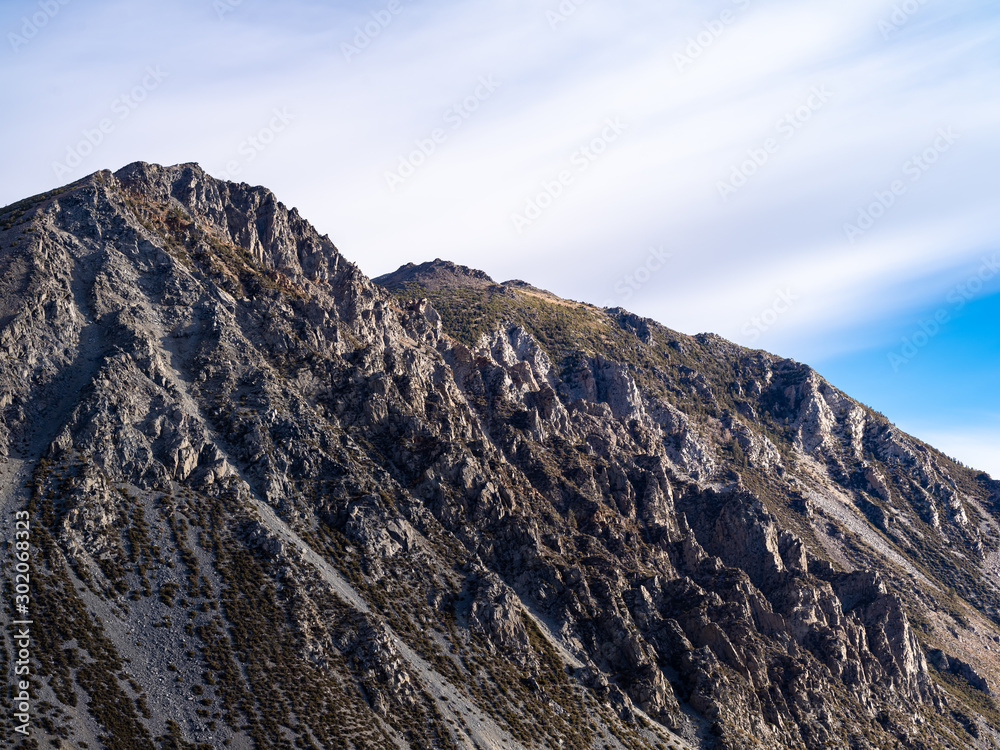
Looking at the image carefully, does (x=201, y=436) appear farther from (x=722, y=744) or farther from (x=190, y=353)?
(x=722, y=744)

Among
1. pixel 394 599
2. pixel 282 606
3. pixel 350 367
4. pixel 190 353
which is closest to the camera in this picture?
pixel 282 606

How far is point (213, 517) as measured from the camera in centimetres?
14025

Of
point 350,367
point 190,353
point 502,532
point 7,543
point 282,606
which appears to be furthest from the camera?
point 350,367

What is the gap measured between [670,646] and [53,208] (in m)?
159

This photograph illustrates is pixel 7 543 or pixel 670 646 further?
pixel 670 646

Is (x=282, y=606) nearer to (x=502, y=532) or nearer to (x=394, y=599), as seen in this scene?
(x=394, y=599)

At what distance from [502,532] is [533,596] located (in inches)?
613

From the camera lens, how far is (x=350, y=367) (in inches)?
7525

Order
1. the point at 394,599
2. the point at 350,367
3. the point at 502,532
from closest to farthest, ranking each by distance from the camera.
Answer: the point at 394,599
the point at 502,532
the point at 350,367

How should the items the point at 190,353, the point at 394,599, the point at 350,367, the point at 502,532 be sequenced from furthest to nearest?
the point at 350,367 < the point at 502,532 < the point at 190,353 < the point at 394,599

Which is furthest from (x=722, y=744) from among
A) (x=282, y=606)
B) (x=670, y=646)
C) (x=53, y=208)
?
(x=53, y=208)

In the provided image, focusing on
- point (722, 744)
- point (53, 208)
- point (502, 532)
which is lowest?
point (722, 744)

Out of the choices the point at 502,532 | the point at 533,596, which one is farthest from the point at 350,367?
the point at 533,596

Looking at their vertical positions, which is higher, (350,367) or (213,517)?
(350,367)
